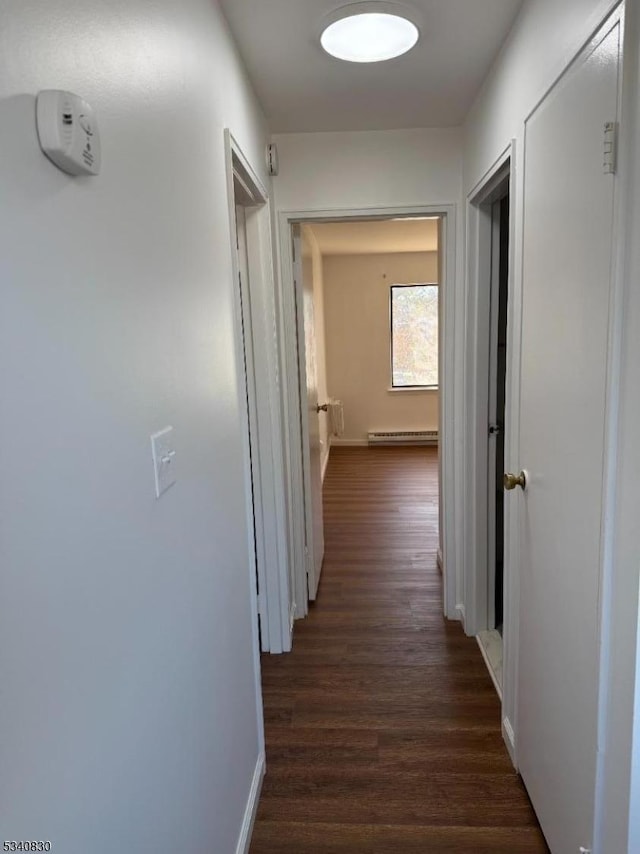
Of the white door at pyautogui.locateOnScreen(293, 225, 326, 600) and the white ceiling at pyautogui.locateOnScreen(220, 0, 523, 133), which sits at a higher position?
the white ceiling at pyautogui.locateOnScreen(220, 0, 523, 133)

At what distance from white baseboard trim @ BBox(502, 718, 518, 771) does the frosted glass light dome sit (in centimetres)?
232

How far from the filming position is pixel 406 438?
6895mm

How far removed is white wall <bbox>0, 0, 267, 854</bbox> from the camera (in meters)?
0.58

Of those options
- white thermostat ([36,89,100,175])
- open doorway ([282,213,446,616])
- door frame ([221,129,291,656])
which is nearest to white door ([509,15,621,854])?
white thermostat ([36,89,100,175])

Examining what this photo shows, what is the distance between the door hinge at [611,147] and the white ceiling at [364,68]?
0.82 metres

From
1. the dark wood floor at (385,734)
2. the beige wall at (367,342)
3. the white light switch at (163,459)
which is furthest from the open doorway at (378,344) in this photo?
the white light switch at (163,459)

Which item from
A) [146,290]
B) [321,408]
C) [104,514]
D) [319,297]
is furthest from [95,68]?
[319,297]

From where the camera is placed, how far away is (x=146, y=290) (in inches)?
37.0

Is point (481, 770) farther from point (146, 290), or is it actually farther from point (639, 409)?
point (146, 290)

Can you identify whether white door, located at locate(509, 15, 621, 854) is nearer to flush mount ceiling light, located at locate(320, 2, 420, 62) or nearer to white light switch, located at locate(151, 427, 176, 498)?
flush mount ceiling light, located at locate(320, 2, 420, 62)

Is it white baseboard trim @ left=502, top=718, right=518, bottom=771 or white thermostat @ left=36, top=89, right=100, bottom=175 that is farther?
white baseboard trim @ left=502, top=718, right=518, bottom=771

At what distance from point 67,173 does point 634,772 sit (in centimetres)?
138

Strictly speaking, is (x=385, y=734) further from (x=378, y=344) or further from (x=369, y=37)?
(x=378, y=344)

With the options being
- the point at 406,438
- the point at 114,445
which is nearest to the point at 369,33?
the point at 114,445
